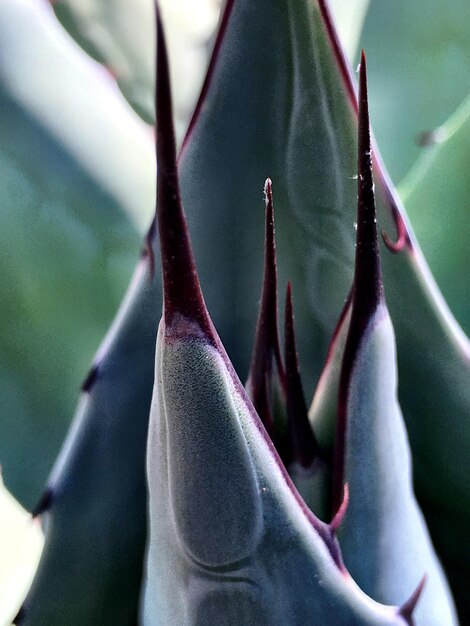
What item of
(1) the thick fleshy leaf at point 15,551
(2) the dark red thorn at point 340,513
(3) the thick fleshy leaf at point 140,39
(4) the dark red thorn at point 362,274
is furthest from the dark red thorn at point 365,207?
(3) the thick fleshy leaf at point 140,39

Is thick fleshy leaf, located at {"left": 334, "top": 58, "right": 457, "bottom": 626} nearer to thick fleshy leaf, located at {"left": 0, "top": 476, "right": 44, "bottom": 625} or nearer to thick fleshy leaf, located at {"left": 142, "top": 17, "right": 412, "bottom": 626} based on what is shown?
thick fleshy leaf, located at {"left": 142, "top": 17, "right": 412, "bottom": 626}

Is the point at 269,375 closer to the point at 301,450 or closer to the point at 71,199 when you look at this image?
the point at 301,450

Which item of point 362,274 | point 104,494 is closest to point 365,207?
point 362,274

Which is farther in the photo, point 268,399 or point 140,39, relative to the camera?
point 140,39

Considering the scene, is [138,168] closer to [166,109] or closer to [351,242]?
[351,242]

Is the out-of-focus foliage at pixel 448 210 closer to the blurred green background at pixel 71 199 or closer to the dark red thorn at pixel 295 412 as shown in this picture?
the blurred green background at pixel 71 199

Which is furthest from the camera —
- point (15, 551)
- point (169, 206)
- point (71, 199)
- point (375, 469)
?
point (71, 199)

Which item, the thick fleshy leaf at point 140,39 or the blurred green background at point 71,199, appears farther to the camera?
the thick fleshy leaf at point 140,39
